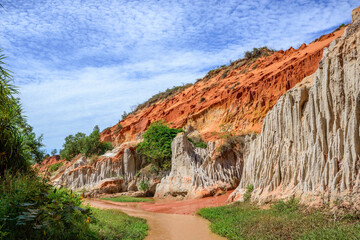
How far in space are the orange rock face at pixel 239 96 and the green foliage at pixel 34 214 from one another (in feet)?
74.1

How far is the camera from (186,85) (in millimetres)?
54969

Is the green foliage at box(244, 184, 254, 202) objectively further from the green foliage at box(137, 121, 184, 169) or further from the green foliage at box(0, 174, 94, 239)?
the green foliage at box(137, 121, 184, 169)

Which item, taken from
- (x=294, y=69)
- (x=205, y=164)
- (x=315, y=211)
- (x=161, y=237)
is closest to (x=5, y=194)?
(x=161, y=237)

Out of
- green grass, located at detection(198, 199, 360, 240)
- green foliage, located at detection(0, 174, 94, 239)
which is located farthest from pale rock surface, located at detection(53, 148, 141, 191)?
green foliage, located at detection(0, 174, 94, 239)

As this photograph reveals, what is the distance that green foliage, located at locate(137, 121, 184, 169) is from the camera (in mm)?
27125

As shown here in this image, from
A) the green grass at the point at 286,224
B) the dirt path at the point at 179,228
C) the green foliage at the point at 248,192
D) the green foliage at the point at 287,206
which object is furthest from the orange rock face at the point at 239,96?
the green grass at the point at 286,224

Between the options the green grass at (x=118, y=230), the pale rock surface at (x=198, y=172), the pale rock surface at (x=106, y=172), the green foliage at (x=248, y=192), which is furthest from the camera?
the pale rock surface at (x=106, y=172)

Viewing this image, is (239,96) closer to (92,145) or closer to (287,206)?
(92,145)

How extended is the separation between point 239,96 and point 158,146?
1191cm

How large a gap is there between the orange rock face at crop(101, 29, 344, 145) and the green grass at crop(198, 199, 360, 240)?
57.5 feet

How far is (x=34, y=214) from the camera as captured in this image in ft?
18.8

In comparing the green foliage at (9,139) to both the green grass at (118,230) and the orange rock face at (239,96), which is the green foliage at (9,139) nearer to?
the green grass at (118,230)

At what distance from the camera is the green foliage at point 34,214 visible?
5707mm

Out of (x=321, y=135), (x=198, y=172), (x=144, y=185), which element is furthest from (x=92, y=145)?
(x=321, y=135)
